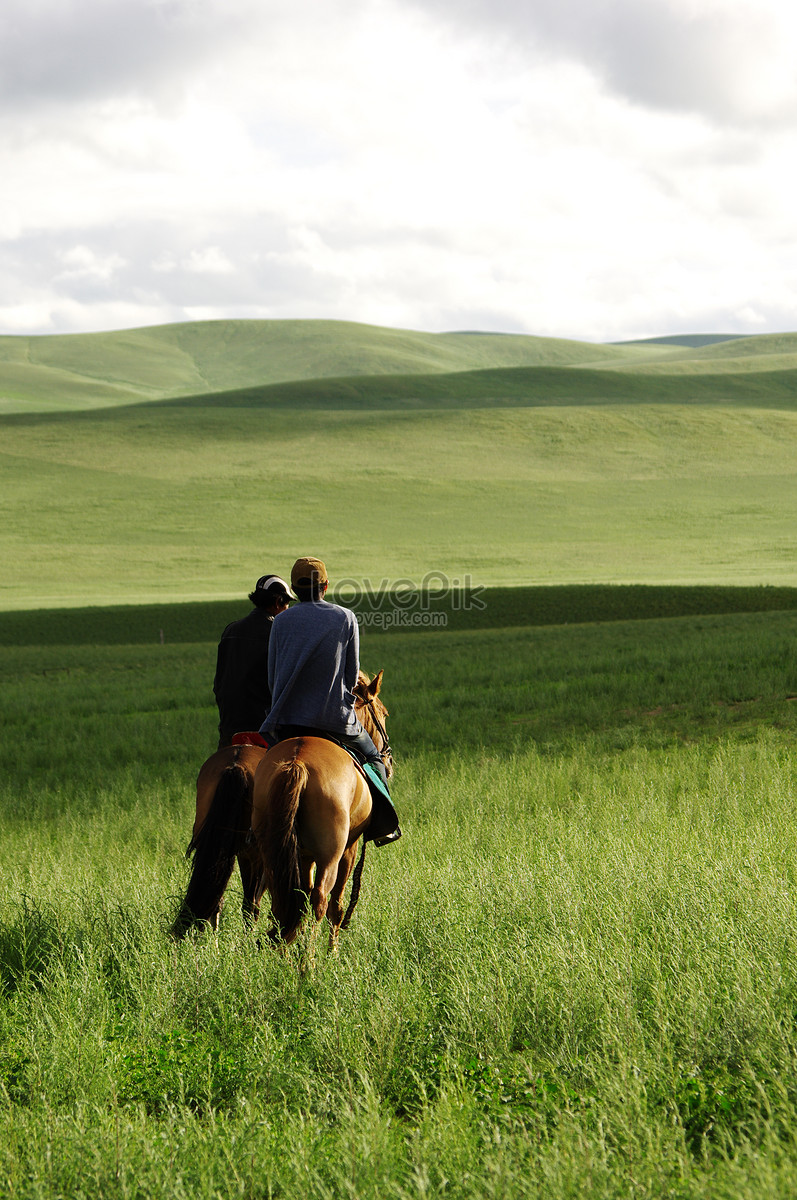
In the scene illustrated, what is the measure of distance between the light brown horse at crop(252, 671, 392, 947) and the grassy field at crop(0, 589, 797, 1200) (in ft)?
0.93

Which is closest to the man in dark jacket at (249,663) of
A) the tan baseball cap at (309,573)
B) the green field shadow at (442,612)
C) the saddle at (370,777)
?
the saddle at (370,777)

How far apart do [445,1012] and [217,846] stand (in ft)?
6.47

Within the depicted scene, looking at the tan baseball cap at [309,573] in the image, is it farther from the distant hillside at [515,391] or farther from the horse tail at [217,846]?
the distant hillside at [515,391]

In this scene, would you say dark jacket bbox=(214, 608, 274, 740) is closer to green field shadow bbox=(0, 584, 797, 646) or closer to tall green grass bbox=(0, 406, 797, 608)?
green field shadow bbox=(0, 584, 797, 646)

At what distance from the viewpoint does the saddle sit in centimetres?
592

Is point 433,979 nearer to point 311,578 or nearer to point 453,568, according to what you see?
point 311,578

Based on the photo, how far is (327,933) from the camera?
5.33 m

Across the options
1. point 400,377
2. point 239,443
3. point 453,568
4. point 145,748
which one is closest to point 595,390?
point 400,377

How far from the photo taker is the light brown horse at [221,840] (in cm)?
573

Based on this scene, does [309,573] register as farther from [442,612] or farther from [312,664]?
[442,612]

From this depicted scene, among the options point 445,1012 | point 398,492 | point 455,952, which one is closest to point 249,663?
point 455,952

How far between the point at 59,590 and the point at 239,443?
40.4m

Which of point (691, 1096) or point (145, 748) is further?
point (145, 748)

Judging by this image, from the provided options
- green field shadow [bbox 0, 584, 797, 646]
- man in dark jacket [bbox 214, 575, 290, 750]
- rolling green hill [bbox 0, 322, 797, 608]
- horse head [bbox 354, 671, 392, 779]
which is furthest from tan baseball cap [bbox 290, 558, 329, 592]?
rolling green hill [bbox 0, 322, 797, 608]
